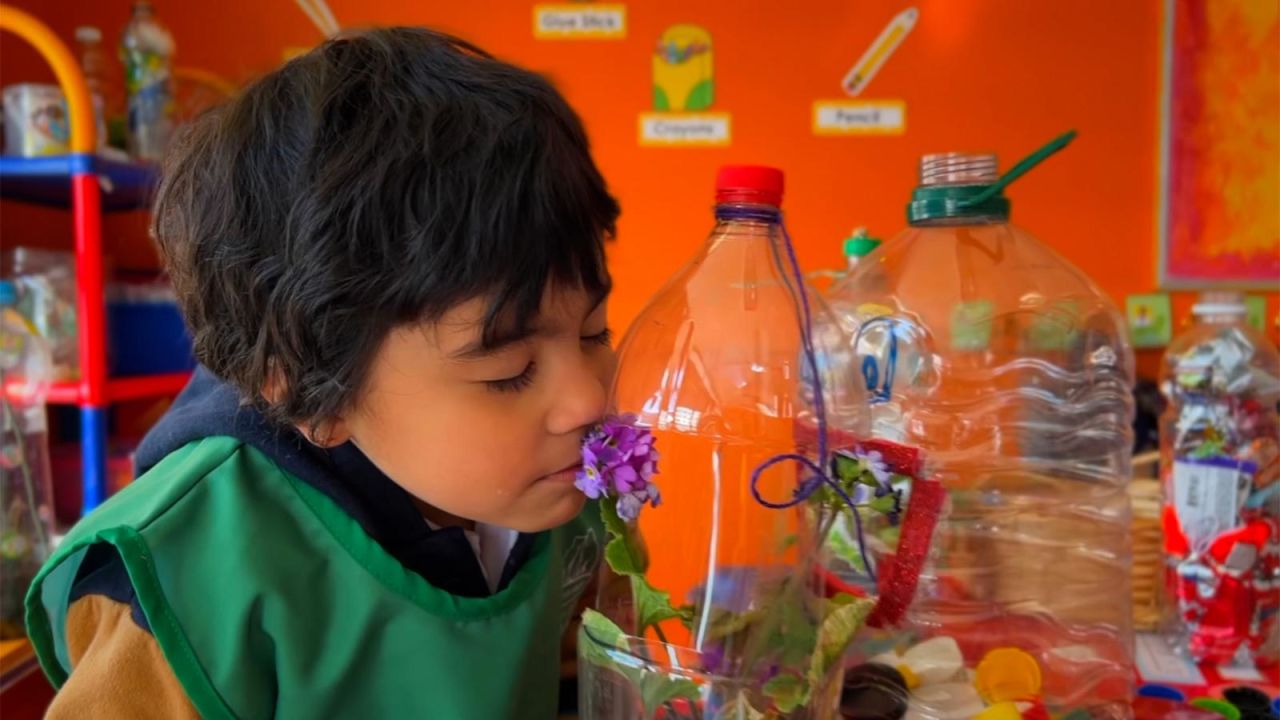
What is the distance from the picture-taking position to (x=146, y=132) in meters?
1.38

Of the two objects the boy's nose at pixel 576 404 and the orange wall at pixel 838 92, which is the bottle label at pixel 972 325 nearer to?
the boy's nose at pixel 576 404

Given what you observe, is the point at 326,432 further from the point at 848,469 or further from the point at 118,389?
the point at 118,389

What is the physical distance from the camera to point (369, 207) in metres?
0.52

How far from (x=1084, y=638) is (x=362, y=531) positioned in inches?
27.7

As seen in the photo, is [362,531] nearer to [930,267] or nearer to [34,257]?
[930,267]

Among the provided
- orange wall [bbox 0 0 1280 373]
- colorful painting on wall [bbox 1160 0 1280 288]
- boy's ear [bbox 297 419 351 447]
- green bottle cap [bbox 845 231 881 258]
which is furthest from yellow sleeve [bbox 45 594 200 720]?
colorful painting on wall [bbox 1160 0 1280 288]

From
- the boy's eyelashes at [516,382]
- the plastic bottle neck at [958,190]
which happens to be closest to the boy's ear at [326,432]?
the boy's eyelashes at [516,382]

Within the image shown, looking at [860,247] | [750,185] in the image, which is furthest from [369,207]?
[860,247]

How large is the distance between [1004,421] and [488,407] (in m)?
0.73

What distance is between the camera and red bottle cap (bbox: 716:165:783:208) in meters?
0.54

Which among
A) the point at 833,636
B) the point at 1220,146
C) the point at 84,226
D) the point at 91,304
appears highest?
the point at 1220,146

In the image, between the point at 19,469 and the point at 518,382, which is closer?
the point at 518,382

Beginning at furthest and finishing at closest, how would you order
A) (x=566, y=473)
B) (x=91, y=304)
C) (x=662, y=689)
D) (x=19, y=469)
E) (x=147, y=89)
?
(x=147, y=89) → (x=91, y=304) → (x=19, y=469) → (x=566, y=473) → (x=662, y=689)

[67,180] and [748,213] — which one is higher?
[67,180]
